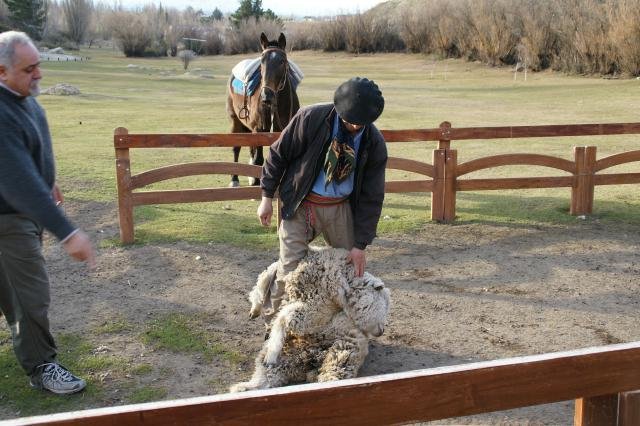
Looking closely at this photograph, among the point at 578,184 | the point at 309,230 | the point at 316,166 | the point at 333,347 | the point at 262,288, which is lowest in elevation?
the point at 333,347

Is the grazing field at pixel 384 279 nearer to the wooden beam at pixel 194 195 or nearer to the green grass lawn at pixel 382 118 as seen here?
the green grass lawn at pixel 382 118

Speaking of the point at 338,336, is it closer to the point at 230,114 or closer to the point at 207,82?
the point at 230,114

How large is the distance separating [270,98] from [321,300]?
17.9 ft

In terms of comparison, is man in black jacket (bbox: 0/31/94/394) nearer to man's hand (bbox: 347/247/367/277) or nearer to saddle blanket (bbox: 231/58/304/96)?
man's hand (bbox: 347/247/367/277)

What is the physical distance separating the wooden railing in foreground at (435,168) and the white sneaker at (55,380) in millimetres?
3282

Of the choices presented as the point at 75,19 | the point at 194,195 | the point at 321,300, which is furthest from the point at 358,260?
the point at 75,19

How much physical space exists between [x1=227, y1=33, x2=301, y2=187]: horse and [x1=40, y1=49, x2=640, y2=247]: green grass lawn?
1.21 meters

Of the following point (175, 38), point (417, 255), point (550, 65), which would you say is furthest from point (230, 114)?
point (175, 38)

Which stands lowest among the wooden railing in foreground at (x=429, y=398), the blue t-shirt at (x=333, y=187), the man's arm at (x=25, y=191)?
the wooden railing in foreground at (x=429, y=398)

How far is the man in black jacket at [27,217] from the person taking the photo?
3566mm

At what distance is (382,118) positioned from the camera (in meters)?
21.1

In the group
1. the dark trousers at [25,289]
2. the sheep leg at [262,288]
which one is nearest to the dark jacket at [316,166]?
the sheep leg at [262,288]

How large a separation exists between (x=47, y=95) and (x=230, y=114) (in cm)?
1685

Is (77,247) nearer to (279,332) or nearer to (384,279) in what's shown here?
(279,332)
